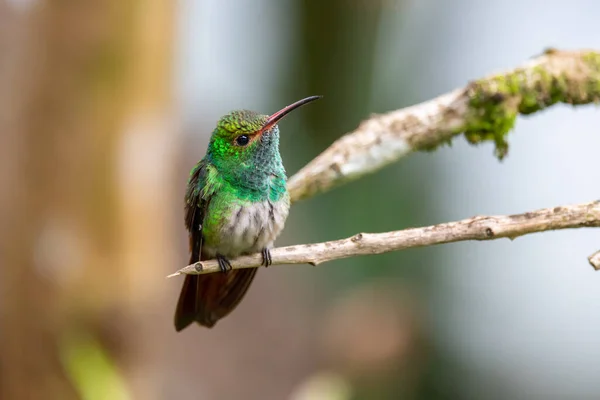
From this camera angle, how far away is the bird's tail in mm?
2295

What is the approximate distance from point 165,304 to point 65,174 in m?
0.95

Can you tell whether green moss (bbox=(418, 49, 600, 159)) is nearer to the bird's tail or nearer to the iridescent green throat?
the iridescent green throat

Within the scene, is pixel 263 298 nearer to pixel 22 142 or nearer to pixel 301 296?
pixel 301 296

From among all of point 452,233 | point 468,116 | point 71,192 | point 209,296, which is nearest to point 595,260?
point 452,233

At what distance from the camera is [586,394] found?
6457 mm

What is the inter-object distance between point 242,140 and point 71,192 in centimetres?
194

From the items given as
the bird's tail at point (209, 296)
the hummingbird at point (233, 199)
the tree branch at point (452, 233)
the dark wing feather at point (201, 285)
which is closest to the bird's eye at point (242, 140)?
the hummingbird at point (233, 199)

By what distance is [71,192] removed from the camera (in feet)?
12.7

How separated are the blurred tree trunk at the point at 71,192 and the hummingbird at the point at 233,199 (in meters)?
1.66

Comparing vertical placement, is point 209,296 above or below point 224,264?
below

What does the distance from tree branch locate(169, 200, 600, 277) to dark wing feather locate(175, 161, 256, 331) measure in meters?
0.61

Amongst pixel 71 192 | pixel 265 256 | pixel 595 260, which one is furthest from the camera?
pixel 71 192

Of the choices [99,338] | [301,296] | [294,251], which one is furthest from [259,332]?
[294,251]

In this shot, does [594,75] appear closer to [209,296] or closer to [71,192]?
[209,296]
